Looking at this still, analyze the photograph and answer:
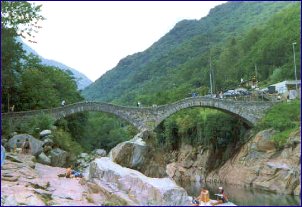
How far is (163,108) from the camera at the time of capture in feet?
160

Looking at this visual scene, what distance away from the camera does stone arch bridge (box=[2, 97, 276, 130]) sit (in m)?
44.3

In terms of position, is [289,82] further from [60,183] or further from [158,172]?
[60,183]

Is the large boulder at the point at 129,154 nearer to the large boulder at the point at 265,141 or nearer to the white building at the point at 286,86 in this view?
the large boulder at the point at 265,141

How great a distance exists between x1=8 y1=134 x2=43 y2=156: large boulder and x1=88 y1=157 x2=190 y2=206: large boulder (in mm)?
10115

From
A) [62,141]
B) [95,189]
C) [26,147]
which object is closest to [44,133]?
[62,141]

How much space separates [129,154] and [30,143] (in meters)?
7.58

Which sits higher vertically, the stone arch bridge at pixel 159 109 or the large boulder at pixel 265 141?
the stone arch bridge at pixel 159 109

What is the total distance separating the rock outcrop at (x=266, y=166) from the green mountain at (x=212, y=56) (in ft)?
46.7

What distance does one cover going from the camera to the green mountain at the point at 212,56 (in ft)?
230

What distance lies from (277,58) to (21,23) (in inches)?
1607

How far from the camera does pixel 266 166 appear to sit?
137 ft

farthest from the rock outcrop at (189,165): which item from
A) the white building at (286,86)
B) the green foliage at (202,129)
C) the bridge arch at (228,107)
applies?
the white building at (286,86)

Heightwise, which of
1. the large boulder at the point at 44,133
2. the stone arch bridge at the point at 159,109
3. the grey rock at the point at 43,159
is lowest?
the grey rock at the point at 43,159

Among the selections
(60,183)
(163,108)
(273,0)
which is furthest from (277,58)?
(273,0)
